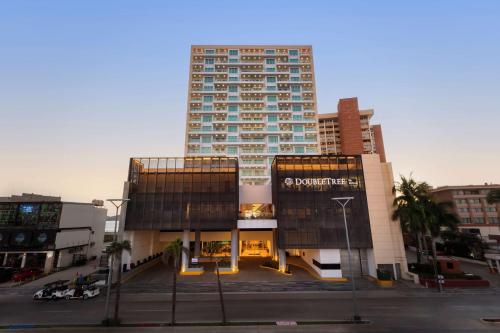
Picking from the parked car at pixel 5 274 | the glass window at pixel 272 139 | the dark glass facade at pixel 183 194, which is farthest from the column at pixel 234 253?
the glass window at pixel 272 139

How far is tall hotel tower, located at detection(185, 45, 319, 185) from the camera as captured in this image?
8238cm

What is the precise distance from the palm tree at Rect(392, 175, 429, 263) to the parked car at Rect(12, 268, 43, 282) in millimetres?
67122

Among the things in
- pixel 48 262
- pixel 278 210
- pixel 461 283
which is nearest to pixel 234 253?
pixel 278 210

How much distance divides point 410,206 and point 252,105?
6168 centimetres

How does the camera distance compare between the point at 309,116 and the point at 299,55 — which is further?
the point at 299,55

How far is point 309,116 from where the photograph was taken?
87125 millimetres

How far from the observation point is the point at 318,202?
44.7 meters

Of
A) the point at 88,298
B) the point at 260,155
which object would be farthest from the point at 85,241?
the point at 260,155

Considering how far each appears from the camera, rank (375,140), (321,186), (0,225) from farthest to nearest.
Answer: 1. (375,140)
2. (0,225)
3. (321,186)

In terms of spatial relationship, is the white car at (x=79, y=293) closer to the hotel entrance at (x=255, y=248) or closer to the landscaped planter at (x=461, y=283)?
the hotel entrance at (x=255, y=248)

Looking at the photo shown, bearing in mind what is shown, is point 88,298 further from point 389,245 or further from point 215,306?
point 389,245

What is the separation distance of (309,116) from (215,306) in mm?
72876

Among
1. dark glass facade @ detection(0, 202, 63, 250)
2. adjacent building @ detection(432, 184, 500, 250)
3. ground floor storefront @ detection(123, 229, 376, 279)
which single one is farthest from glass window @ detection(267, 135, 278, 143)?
dark glass facade @ detection(0, 202, 63, 250)

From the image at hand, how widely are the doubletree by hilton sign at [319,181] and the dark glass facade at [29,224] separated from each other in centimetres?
4905
